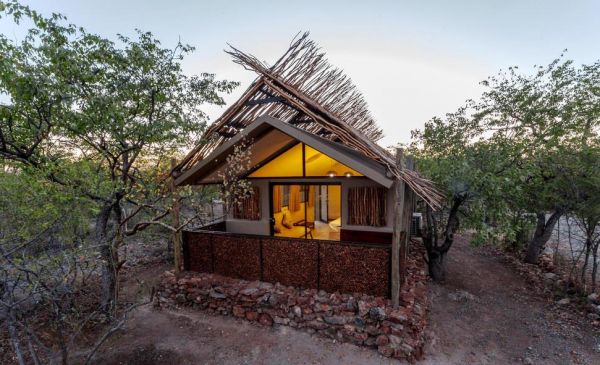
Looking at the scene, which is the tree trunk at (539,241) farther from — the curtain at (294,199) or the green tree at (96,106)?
the green tree at (96,106)

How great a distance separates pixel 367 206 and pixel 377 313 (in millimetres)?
2866

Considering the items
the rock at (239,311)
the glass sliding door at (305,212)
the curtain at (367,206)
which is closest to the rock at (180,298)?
the rock at (239,311)

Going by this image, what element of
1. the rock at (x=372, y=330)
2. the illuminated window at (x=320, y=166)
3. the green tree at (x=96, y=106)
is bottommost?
the rock at (x=372, y=330)

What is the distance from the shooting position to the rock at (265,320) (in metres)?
5.42

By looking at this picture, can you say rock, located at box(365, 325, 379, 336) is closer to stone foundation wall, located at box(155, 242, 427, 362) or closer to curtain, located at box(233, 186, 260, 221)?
stone foundation wall, located at box(155, 242, 427, 362)

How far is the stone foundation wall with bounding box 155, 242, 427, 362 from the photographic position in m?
4.61

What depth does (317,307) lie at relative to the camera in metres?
5.12

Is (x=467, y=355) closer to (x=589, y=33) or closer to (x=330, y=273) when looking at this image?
(x=330, y=273)

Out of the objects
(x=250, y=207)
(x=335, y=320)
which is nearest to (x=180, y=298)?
(x=250, y=207)

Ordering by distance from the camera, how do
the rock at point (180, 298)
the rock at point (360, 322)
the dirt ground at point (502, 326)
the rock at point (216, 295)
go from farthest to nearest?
1. the rock at point (180, 298)
2. the rock at point (216, 295)
3. the rock at point (360, 322)
4. the dirt ground at point (502, 326)

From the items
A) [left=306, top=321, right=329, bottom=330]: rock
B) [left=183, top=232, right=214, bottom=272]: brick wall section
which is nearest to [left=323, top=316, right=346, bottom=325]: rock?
[left=306, top=321, right=329, bottom=330]: rock

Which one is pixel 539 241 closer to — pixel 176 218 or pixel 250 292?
pixel 250 292

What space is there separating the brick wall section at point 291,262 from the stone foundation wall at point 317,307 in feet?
0.44

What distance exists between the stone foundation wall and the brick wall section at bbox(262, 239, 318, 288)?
13 cm
